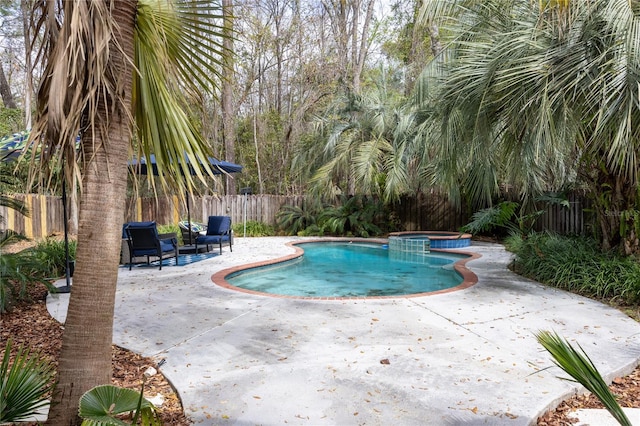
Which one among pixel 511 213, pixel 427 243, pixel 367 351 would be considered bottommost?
pixel 367 351

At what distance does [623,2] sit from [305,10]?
16938 millimetres

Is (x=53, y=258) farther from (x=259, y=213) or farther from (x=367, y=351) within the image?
(x=259, y=213)

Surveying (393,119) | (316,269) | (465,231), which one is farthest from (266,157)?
(316,269)

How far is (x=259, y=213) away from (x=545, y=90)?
13.2 metres

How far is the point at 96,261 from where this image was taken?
2.14m

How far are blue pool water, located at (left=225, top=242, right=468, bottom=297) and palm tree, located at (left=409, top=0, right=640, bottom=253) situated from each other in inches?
84.3

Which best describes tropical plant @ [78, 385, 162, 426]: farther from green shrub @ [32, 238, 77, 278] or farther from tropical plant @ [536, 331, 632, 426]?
green shrub @ [32, 238, 77, 278]

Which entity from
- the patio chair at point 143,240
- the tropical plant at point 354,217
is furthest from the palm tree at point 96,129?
the tropical plant at point 354,217

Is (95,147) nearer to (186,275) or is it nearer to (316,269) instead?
(186,275)

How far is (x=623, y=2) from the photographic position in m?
4.51

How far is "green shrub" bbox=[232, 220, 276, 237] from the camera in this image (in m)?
15.8

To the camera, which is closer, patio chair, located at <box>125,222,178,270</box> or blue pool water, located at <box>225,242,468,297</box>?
blue pool water, located at <box>225,242,468,297</box>

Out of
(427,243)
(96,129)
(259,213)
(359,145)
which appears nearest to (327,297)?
(96,129)

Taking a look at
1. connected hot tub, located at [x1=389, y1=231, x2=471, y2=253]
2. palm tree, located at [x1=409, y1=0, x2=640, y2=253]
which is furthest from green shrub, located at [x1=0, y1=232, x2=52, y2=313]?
connected hot tub, located at [x1=389, y1=231, x2=471, y2=253]
